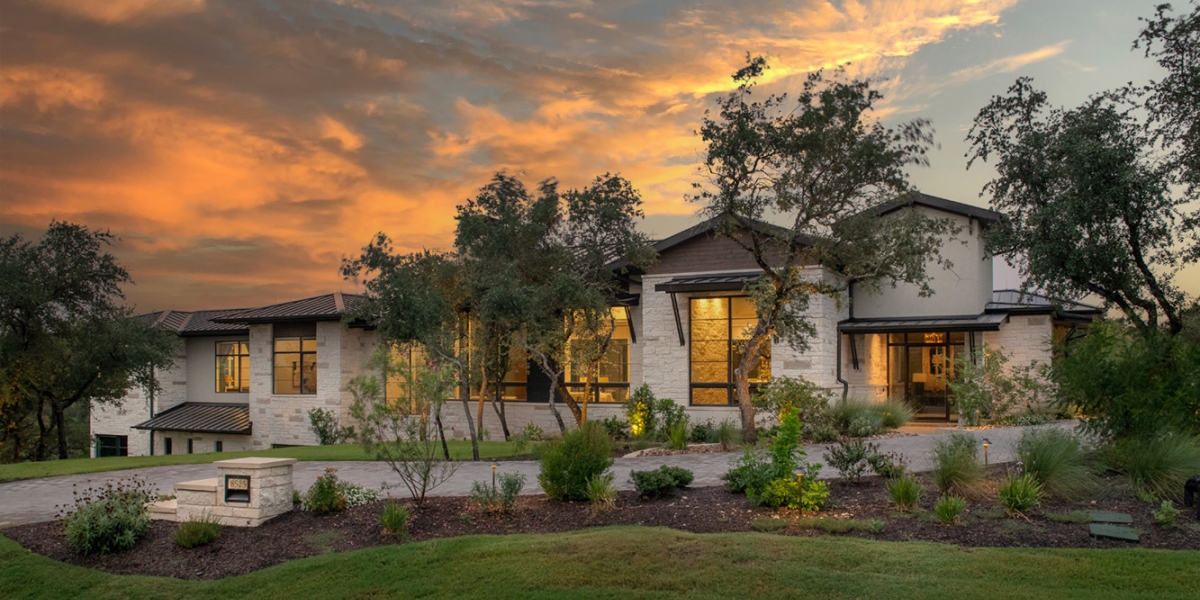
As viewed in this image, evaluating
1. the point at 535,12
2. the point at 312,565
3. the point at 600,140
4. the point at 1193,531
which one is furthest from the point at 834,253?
the point at 312,565

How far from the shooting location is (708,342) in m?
19.7

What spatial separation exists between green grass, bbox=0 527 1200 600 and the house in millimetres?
9363

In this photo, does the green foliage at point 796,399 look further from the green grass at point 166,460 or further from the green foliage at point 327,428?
the green foliage at point 327,428

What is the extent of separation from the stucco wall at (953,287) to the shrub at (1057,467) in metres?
11.2

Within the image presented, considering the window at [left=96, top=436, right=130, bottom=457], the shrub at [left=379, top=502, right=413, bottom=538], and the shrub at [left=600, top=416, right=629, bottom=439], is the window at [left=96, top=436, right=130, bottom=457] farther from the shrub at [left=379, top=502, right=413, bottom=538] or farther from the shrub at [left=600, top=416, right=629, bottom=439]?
the shrub at [left=379, top=502, right=413, bottom=538]

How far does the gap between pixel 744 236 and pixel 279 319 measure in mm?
13701

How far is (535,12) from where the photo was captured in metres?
14.0

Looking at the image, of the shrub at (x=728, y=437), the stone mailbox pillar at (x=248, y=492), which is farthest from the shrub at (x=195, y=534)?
the shrub at (x=728, y=437)

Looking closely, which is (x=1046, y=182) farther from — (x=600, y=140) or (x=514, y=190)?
(x=514, y=190)

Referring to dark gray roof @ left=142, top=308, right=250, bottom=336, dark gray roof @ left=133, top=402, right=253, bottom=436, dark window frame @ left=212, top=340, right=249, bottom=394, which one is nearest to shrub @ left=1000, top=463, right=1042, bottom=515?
dark gray roof @ left=133, top=402, right=253, bottom=436

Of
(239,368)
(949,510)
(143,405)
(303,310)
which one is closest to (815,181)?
(949,510)

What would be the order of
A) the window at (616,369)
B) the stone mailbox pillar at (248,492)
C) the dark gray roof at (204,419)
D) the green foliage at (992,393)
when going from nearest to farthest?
1. the stone mailbox pillar at (248,492)
2. the green foliage at (992,393)
3. the window at (616,369)
4. the dark gray roof at (204,419)

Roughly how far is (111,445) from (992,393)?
2793 centimetres

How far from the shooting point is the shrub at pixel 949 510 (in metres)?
7.85
